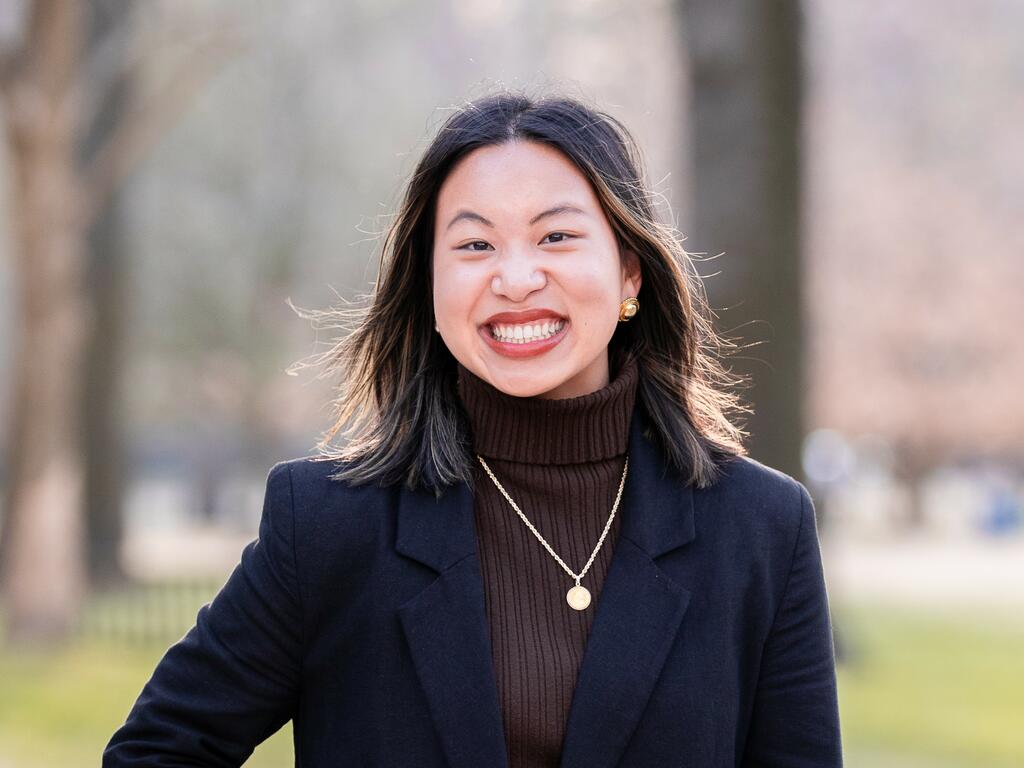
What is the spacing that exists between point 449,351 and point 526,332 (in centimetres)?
34

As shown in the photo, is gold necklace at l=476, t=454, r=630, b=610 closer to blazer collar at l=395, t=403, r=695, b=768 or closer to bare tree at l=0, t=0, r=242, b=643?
blazer collar at l=395, t=403, r=695, b=768

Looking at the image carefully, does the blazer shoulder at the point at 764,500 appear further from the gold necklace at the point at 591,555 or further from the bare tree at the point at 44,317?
the bare tree at the point at 44,317

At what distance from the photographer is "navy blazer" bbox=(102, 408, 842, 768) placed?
102 inches

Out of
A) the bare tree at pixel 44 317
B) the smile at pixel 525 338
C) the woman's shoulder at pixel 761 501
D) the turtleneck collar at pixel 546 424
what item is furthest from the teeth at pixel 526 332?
the bare tree at pixel 44 317

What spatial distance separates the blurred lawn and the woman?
5.64 m

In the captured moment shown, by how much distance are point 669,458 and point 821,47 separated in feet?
64.4

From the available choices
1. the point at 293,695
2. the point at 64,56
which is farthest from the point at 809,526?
the point at 64,56

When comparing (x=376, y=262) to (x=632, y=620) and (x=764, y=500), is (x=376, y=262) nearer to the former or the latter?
(x=764, y=500)

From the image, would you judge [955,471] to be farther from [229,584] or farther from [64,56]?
[229,584]

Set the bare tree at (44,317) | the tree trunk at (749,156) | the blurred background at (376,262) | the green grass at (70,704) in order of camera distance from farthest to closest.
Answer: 1. the bare tree at (44,317)
2. the blurred background at (376,262)
3. the tree trunk at (749,156)
4. the green grass at (70,704)

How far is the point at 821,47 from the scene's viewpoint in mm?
21500

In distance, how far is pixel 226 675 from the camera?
8.59ft

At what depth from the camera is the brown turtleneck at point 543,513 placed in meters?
2.66

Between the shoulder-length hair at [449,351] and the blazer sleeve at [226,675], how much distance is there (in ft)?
0.82
